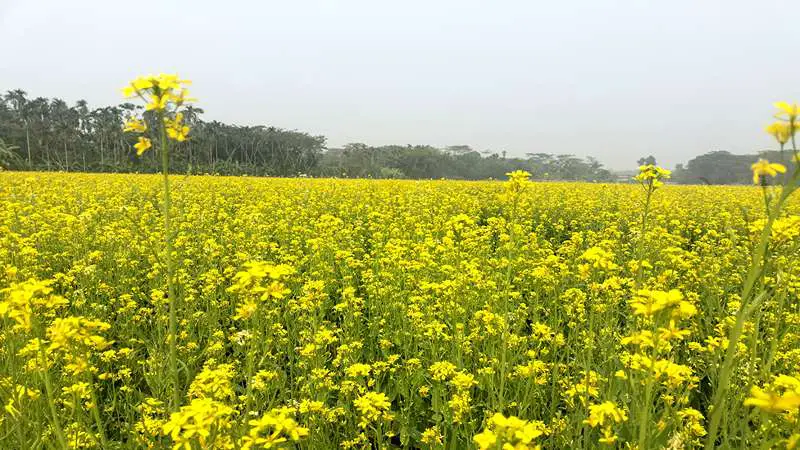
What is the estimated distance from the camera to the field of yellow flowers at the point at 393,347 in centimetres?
173

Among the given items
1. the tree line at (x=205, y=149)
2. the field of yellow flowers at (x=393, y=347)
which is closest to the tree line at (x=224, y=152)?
the tree line at (x=205, y=149)

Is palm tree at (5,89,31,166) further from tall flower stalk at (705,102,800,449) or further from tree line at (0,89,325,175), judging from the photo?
tall flower stalk at (705,102,800,449)

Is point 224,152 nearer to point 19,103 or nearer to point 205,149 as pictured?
point 205,149

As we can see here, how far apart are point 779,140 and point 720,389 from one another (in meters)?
0.65

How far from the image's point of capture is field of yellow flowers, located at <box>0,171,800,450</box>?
173cm

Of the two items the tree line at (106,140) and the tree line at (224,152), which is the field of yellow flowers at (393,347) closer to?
the tree line at (224,152)

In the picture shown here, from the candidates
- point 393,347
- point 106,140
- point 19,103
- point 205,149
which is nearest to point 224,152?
point 205,149

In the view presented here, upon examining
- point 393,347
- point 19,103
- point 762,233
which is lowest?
point 393,347

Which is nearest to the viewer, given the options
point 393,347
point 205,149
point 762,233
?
point 762,233

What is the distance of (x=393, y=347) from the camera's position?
4059 millimetres

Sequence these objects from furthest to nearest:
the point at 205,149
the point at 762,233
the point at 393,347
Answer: the point at 205,149
the point at 393,347
the point at 762,233

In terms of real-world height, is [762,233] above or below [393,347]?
above

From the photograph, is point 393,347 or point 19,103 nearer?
point 393,347

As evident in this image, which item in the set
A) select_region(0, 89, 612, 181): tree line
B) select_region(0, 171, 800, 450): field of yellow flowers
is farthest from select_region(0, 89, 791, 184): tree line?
select_region(0, 171, 800, 450): field of yellow flowers
